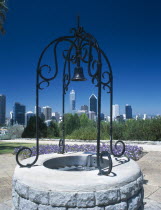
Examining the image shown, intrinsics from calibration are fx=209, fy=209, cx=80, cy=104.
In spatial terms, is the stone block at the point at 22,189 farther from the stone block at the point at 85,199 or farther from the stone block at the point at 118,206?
the stone block at the point at 118,206

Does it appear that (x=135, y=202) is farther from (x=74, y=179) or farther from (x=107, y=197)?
(x=74, y=179)

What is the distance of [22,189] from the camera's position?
104 inches

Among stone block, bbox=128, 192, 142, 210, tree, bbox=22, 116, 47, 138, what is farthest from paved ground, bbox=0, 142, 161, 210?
tree, bbox=22, 116, 47, 138

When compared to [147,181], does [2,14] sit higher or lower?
higher

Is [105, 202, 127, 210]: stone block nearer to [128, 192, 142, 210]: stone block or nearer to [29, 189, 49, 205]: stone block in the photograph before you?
[128, 192, 142, 210]: stone block

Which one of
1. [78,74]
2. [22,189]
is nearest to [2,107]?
[78,74]

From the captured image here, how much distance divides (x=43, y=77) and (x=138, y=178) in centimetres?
216

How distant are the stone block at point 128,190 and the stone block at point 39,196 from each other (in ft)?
2.94

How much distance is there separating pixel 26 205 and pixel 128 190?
1.28 metres

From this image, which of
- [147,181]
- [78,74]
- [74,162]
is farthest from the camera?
[147,181]

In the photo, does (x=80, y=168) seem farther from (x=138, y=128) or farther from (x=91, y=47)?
(x=138, y=128)

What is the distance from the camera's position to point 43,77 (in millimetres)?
3539

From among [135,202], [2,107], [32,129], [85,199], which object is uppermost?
[2,107]

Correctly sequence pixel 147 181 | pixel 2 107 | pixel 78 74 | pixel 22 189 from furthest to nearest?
pixel 2 107 < pixel 147 181 < pixel 78 74 < pixel 22 189
